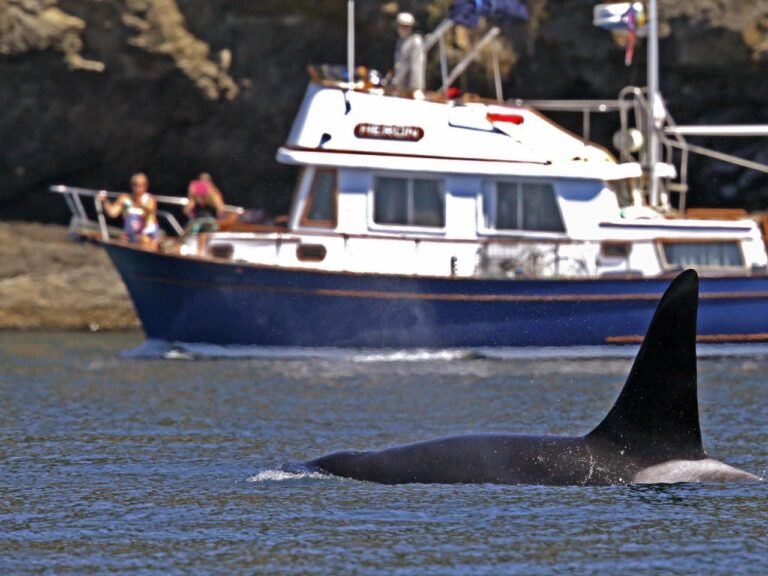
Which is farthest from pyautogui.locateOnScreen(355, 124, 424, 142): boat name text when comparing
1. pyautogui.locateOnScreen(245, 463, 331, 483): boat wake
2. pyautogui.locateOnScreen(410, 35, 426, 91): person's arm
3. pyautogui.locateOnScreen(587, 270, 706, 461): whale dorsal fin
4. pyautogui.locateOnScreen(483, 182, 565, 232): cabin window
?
pyautogui.locateOnScreen(587, 270, 706, 461): whale dorsal fin

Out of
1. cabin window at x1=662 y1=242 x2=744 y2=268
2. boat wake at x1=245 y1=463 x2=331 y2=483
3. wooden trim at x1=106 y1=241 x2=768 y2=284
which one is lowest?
wooden trim at x1=106 y1=241 x2=768 y2=284

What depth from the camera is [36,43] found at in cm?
2967

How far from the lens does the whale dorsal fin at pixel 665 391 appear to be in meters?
10.7

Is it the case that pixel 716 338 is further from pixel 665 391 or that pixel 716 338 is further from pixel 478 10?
pixel 665 391

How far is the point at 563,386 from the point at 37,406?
6.29m

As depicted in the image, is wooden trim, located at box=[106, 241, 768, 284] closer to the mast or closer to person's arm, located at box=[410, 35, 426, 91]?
the mast

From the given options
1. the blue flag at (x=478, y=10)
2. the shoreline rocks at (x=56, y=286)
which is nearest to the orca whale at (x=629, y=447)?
the blue flag at (x=478, y=10)

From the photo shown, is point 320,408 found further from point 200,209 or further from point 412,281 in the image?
point 200,209

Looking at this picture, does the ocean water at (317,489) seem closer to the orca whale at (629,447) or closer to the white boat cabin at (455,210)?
the orca whale at (629,447)

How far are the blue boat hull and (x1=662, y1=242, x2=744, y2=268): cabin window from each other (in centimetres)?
39

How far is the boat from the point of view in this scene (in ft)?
80.4

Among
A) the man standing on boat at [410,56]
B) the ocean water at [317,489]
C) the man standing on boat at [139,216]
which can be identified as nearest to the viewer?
the ocean water at [317,489]

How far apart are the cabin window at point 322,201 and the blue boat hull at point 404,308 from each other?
101 cm

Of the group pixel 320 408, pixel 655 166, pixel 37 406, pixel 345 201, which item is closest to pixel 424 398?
pixel 320 408
